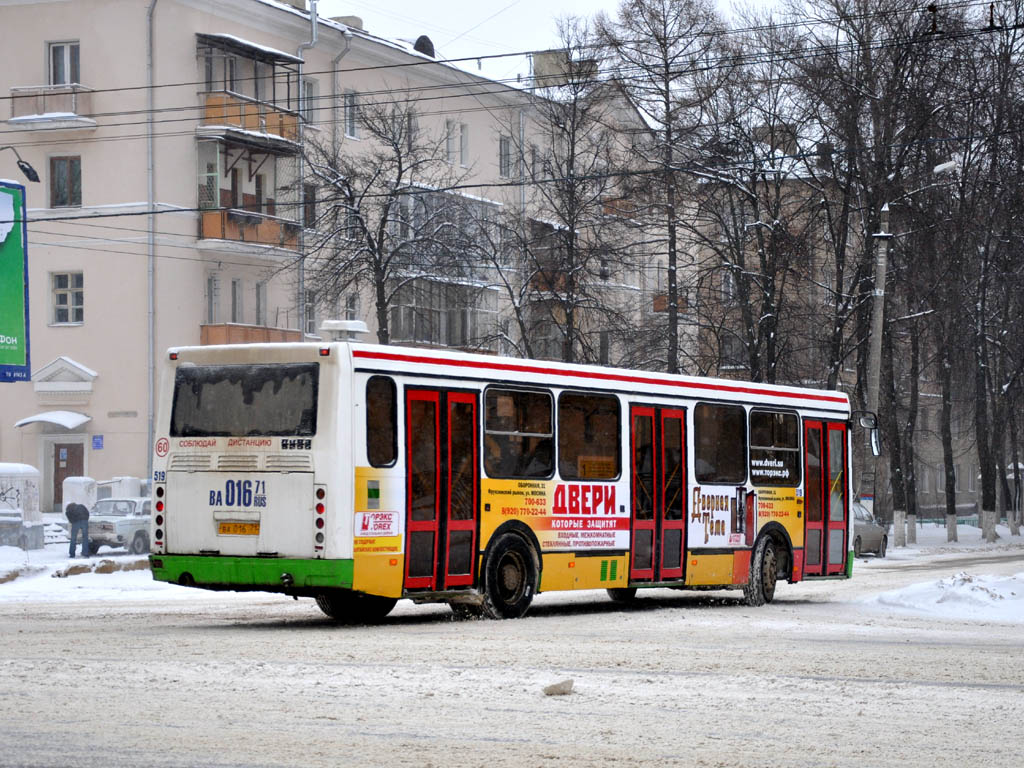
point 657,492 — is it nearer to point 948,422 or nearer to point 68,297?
point 68,297

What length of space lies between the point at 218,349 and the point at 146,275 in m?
32.7

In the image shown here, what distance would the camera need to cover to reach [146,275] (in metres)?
48.4

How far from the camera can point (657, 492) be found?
65.8 feet

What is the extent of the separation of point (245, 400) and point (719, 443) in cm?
698

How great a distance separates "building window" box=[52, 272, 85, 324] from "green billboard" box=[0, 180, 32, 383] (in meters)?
15.9

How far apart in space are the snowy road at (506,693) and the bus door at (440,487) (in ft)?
2.09

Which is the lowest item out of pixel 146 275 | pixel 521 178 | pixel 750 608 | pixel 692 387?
pixel 750 608

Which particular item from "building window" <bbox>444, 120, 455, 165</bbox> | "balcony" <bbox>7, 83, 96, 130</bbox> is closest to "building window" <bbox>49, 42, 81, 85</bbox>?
"balcony" <bbox>7, 83, 96, 130</bbox>

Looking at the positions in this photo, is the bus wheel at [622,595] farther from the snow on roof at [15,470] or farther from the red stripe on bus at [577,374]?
the snow on roof at [15,470]

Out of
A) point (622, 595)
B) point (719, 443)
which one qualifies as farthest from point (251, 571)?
point (622, 595)

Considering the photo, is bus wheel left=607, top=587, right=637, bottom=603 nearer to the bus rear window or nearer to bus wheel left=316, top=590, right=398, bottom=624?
bus wheel left=316, top=590, right=398, bottom=624

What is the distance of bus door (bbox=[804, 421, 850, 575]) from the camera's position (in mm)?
22844

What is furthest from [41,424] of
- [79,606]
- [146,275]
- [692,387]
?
[692,387]

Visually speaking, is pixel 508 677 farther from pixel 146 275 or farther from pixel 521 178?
pixel 521 178
